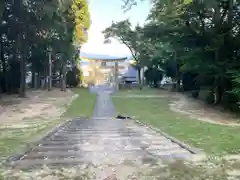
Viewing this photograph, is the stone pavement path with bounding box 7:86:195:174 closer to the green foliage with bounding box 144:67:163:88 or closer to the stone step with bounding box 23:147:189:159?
the stone step with bounding box 23:147:189:159

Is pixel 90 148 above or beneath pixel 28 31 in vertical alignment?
beneath

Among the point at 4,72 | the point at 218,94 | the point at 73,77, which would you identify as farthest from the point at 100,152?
the point at 73,77

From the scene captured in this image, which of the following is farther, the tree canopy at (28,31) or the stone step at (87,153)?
the tree canopy at (28,31)

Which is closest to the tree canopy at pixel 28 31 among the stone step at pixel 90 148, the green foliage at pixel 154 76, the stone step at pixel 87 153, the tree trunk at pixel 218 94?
the tree trunk at pixel 218 94

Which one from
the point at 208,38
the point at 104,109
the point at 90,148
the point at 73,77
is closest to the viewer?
the point at 90,148

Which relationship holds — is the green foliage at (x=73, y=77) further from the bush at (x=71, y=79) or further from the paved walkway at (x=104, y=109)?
the paved walkway at (x=104, y=109)

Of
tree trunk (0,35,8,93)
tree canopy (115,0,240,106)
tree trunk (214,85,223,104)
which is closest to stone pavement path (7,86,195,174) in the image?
tree canopy (115,0,240,106)

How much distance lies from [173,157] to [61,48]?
20227 millimetres

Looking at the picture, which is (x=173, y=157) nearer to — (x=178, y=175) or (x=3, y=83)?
(x=178, y=175)

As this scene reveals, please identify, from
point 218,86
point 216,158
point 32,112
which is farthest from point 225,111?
point 216,158

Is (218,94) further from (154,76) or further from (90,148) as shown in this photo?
(154,76)

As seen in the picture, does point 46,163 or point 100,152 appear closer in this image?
point 46,163

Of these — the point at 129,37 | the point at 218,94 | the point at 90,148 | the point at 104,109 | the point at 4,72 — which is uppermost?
the point at 129,37

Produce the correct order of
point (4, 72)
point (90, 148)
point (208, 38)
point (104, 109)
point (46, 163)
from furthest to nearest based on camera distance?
point (4, 72) → point (208, 38) → point (104, 109) → point (90, 148) → point (46, 163)
